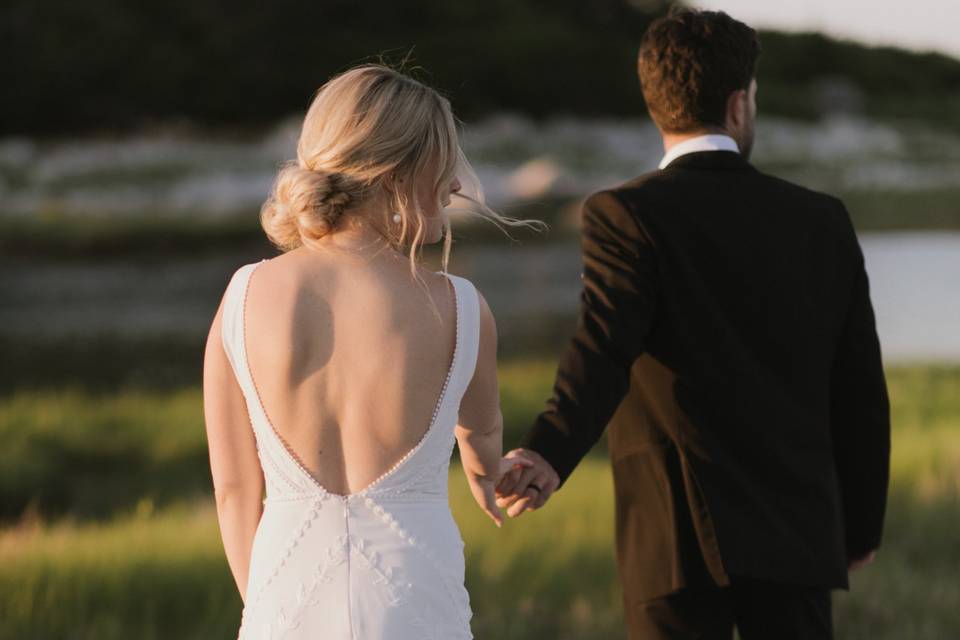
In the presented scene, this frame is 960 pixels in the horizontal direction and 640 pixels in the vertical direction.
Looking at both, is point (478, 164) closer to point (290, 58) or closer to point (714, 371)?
point (290, 58)

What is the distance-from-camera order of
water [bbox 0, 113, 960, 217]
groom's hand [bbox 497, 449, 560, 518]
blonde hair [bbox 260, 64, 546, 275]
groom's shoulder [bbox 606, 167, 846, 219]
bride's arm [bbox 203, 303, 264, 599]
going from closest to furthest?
blonde hair [bbox 260, 64, 546, 275] → bride's arm [bbox 203, 303, 264, 599] → groom's hand [bbox 497, 449, 560, 518] → groom's shoulder [bbox 606, 167, 846, 219] → water [bbox 0, 113, 960, 217]

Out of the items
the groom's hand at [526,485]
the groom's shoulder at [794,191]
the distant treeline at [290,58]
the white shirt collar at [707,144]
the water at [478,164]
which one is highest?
the distant treeline at [290,58]

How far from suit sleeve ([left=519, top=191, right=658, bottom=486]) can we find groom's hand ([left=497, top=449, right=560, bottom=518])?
0.10ft

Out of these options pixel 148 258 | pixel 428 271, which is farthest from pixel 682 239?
pixel 148 258

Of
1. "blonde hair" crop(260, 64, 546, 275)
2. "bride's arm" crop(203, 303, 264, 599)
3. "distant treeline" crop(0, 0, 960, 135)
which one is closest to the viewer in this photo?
"blonde hair" crop(260, 64, 546, 275)

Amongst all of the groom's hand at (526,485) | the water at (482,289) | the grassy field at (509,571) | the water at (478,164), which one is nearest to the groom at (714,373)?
the groom's hand at (526,485)

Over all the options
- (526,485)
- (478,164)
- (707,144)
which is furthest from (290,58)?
(526,485)

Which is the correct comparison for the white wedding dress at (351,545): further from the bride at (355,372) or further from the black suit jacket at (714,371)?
the black suit jacket at (714,371)

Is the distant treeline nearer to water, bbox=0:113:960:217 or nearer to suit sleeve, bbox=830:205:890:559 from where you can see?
water, bbox=0:113:960:217

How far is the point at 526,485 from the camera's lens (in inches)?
112

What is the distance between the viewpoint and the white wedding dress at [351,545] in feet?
7.11

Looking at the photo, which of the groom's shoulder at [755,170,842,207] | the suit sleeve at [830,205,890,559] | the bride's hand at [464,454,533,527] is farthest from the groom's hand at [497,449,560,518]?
the groom's shoulder at [755,170,842,207]

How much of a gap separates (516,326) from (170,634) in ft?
38.7

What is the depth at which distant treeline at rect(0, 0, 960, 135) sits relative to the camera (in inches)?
1120
